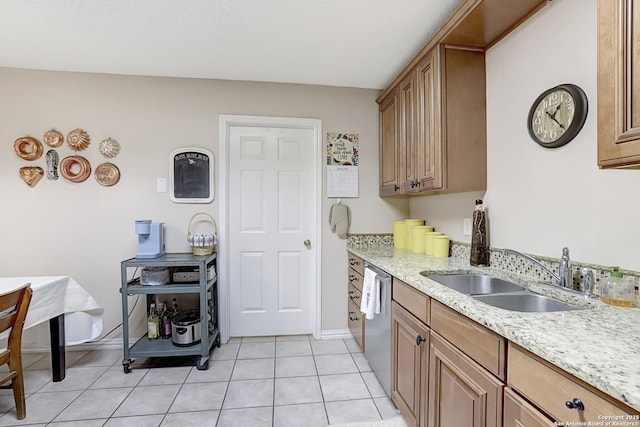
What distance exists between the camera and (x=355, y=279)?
8.72 feet

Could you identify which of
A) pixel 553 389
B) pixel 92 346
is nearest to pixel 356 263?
pixel 553 389

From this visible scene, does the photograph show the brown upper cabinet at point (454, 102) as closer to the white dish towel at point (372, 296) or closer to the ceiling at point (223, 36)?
the ceiling at point (223, 36)

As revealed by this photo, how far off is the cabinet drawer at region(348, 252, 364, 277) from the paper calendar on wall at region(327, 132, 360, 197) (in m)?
0.61

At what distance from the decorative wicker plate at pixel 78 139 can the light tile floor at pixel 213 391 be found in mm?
1789

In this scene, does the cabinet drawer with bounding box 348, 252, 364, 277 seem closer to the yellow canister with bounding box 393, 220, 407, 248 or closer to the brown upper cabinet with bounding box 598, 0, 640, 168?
the yellow canister with bounding box 393, 220, 407, 248

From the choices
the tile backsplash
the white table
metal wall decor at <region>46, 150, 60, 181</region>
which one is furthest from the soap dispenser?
metal wall decor at <region>46, 150, 60, 181</region>

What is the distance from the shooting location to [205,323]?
234 cm

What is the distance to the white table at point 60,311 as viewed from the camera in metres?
1.96

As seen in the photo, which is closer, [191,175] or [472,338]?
[472,338]

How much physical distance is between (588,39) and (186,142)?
9.13 feet

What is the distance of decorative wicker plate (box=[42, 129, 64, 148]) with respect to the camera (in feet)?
8.50

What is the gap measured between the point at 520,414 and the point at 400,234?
1.96 metres

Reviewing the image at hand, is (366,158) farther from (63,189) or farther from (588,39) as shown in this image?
(63,189)

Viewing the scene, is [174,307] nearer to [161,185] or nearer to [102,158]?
[161,185]
